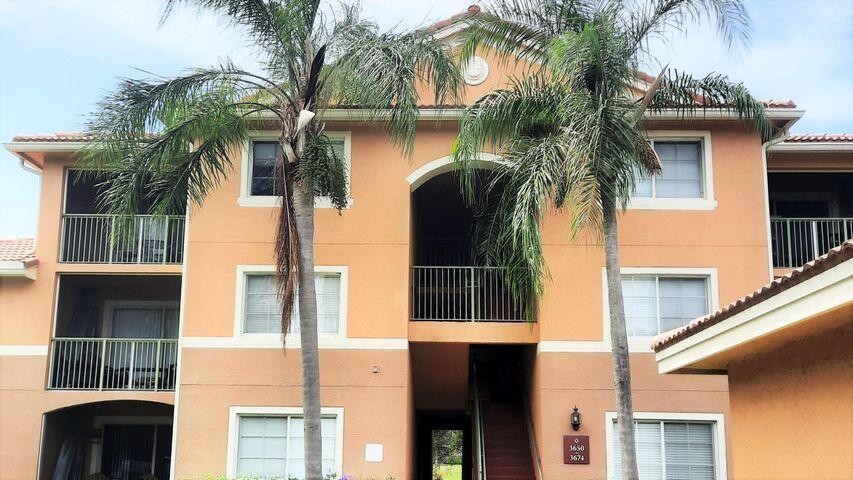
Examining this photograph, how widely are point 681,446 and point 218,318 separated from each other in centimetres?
913

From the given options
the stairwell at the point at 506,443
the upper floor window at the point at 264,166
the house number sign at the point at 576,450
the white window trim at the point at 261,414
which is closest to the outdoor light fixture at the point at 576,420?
the house number sign at the point at 576,450

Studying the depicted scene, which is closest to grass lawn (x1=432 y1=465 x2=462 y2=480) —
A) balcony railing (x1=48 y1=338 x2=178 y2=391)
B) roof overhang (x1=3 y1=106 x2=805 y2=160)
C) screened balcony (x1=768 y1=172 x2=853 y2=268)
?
balcony railing (x1=48 y1=338 x2=178 y2=391)

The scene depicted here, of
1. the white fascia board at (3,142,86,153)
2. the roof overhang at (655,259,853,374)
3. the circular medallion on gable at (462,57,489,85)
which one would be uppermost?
the circular medallion on gable at (462,57,489,85)

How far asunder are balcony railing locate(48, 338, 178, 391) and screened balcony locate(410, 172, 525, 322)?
5.43 m

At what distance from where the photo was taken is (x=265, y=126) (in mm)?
18188

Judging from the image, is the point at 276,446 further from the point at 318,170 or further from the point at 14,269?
the point at 14,269

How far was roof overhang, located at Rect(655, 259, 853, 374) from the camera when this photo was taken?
23.4ft

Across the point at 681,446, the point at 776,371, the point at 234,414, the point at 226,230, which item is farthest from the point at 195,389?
the point at 776,371

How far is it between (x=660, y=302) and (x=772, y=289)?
956cm

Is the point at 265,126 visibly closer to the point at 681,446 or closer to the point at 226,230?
the point at 226,230

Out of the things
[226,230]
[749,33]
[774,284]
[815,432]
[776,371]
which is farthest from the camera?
[226,230]

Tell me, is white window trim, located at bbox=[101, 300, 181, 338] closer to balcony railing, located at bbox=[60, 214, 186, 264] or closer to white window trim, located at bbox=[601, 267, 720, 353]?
balcony railing, located at bbox=[60, 214, 186, 264]

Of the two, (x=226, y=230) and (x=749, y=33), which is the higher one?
(x=749, y=33)

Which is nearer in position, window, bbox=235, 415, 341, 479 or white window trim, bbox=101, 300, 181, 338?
window, bbox=235, 415, 341, 479
